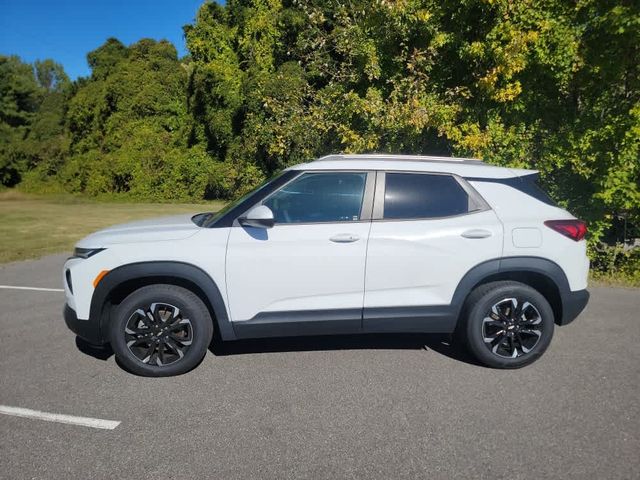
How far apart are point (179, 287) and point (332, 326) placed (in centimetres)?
124

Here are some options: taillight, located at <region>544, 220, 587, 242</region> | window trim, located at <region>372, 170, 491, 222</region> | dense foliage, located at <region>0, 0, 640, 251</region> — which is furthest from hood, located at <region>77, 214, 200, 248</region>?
dense foliage, located at <region>0, 0, 640, 251</region>

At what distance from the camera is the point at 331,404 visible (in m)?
3.32

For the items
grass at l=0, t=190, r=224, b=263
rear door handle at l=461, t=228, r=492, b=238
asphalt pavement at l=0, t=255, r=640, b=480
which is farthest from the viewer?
grass at l=0, t=190, r=224, b=263

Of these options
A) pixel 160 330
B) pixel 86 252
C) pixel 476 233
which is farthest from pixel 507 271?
pixel 86 252

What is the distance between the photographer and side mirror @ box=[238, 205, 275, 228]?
3.46 metres

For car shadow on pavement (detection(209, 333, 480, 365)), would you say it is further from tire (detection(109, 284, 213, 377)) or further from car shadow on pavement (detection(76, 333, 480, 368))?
tire (detection(109, 284, 213, 377))

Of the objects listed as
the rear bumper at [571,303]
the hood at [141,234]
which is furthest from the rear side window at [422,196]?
the hood at [141,234]

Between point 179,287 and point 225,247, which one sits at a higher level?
point 225,247

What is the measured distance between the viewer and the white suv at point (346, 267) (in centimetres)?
359

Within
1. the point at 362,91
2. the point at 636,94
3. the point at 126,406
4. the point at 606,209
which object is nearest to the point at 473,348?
the point at 126,406

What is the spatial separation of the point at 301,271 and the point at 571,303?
88.2 inches

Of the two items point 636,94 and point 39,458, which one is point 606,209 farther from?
point 39,458

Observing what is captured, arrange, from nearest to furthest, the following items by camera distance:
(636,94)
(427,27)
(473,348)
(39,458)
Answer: (39,458) < (473,348) < (636,94) < (427,27)

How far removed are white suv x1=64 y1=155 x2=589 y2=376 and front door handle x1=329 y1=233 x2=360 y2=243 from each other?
15 millimetres
